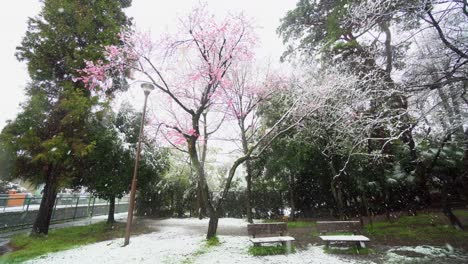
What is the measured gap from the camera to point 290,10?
1202 cm

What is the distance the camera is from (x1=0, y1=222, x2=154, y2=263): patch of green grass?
7.36 meters

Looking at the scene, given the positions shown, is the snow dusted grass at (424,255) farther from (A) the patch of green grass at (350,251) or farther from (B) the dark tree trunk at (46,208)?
(B) the dark tree trunk at (46,208)

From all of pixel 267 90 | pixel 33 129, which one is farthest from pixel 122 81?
pixel 267 90

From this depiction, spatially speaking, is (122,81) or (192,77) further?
(122,81)

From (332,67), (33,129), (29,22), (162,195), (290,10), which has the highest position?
(290,10)

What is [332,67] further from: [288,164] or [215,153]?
[215,153]

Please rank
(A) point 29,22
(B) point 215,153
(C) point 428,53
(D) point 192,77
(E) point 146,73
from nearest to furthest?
(C) point 428,53 < (E) point 146,73 < (D) point 192,77 < (A) point 29,22 < (B) point 215,153

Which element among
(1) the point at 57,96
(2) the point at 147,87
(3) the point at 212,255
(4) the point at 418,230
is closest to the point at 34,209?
(1) the point at 57,96

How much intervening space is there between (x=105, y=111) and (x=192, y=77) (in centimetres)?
522

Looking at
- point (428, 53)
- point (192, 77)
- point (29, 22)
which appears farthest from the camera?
point (29, 22)

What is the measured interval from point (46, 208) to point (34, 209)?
3.95m

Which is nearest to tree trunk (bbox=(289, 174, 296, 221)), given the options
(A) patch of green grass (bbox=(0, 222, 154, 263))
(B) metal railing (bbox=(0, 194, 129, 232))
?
(A) patch of green grass (bbox=(0, 222, 154, 263))

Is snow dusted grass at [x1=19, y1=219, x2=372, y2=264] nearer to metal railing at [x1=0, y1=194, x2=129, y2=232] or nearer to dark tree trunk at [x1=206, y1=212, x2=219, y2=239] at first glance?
dark tree trunk at [x1=206, y1=212, x2=219, y2=239]

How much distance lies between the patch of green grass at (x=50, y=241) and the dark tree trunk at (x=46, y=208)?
1.36ft
